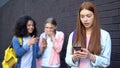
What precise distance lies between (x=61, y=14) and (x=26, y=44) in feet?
7.44

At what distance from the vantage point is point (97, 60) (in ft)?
10.5

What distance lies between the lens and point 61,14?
700 centimetres

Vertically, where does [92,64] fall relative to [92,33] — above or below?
below

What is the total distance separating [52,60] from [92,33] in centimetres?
221

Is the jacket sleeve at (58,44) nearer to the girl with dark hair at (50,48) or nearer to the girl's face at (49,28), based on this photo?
the girl with dark hair at (50,48)

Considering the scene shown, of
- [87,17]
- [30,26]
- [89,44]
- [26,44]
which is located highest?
[87,17]

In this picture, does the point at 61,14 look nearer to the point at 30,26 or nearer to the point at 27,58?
the point at 30,26

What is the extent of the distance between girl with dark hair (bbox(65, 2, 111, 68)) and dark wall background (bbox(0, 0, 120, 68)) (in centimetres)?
121

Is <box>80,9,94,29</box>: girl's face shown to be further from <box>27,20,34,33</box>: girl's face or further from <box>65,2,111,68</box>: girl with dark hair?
<box>27,20,34,33</box>: girl's face

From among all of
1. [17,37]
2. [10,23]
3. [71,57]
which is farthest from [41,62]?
[10,23]

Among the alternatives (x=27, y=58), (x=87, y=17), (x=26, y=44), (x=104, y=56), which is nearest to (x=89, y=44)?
(x=104, y=56)

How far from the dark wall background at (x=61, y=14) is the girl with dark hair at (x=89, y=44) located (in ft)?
3.98

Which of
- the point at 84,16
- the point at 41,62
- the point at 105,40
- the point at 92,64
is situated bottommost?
the point at 41,62

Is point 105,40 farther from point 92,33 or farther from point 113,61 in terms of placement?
point 113,61
